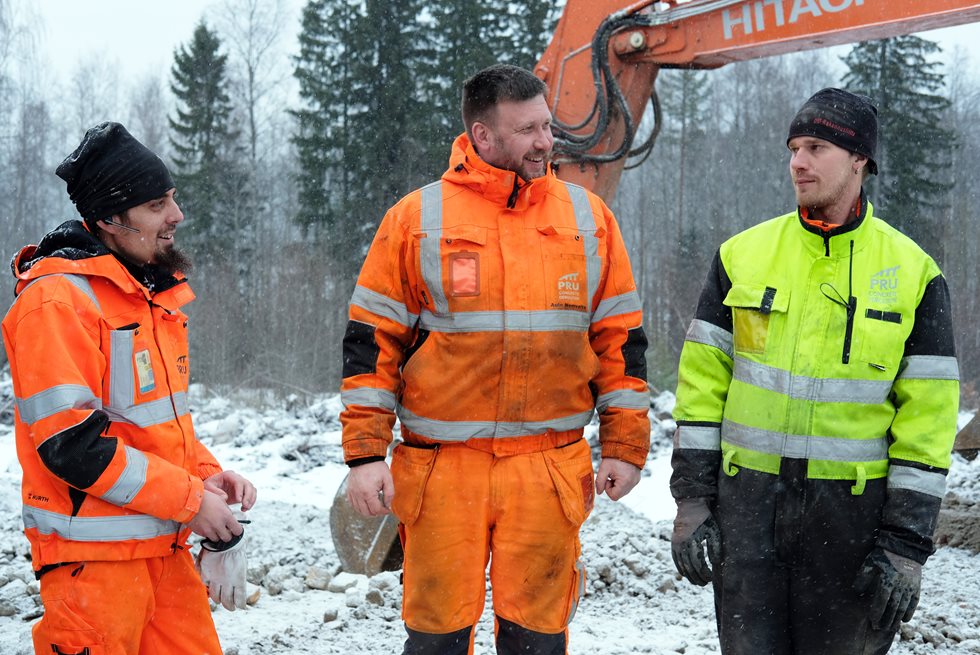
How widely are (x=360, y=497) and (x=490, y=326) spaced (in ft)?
2.28

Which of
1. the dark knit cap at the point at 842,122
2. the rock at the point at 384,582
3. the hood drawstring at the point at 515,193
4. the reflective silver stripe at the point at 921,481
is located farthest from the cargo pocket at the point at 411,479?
the rock at the point at 384,582

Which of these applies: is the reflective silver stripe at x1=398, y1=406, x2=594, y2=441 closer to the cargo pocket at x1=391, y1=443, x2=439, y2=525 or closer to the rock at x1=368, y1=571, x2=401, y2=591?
the cargo pocket at x1=391, y1=443, x2=439, y2=525

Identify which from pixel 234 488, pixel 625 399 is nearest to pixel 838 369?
pixel 625 399

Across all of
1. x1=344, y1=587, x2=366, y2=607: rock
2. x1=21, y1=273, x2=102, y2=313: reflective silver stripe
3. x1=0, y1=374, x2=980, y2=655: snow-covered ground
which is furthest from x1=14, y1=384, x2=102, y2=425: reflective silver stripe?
x1=344, y1=587, x2=366, y2=607: rock

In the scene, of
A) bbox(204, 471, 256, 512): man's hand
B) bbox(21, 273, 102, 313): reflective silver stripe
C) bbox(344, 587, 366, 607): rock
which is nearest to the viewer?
bbox(21, 273, 102, 313): reflective silver stripe

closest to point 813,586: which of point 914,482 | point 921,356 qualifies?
point 914,482

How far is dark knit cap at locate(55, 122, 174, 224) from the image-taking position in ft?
9.02

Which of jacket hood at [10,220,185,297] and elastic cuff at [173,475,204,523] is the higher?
jacket hood at [10,220,185,297]

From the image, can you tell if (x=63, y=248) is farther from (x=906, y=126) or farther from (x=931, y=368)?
(x=906, y=126)

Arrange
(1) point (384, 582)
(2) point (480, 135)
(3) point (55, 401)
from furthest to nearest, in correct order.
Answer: (1) point (384, 582) < (2) point (480, 135) < (3) point (55, 401)

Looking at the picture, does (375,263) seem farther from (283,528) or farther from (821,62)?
(821,62)

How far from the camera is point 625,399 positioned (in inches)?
127

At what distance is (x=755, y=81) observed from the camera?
32.1 metres

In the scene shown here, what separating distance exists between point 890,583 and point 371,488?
1.58 m
